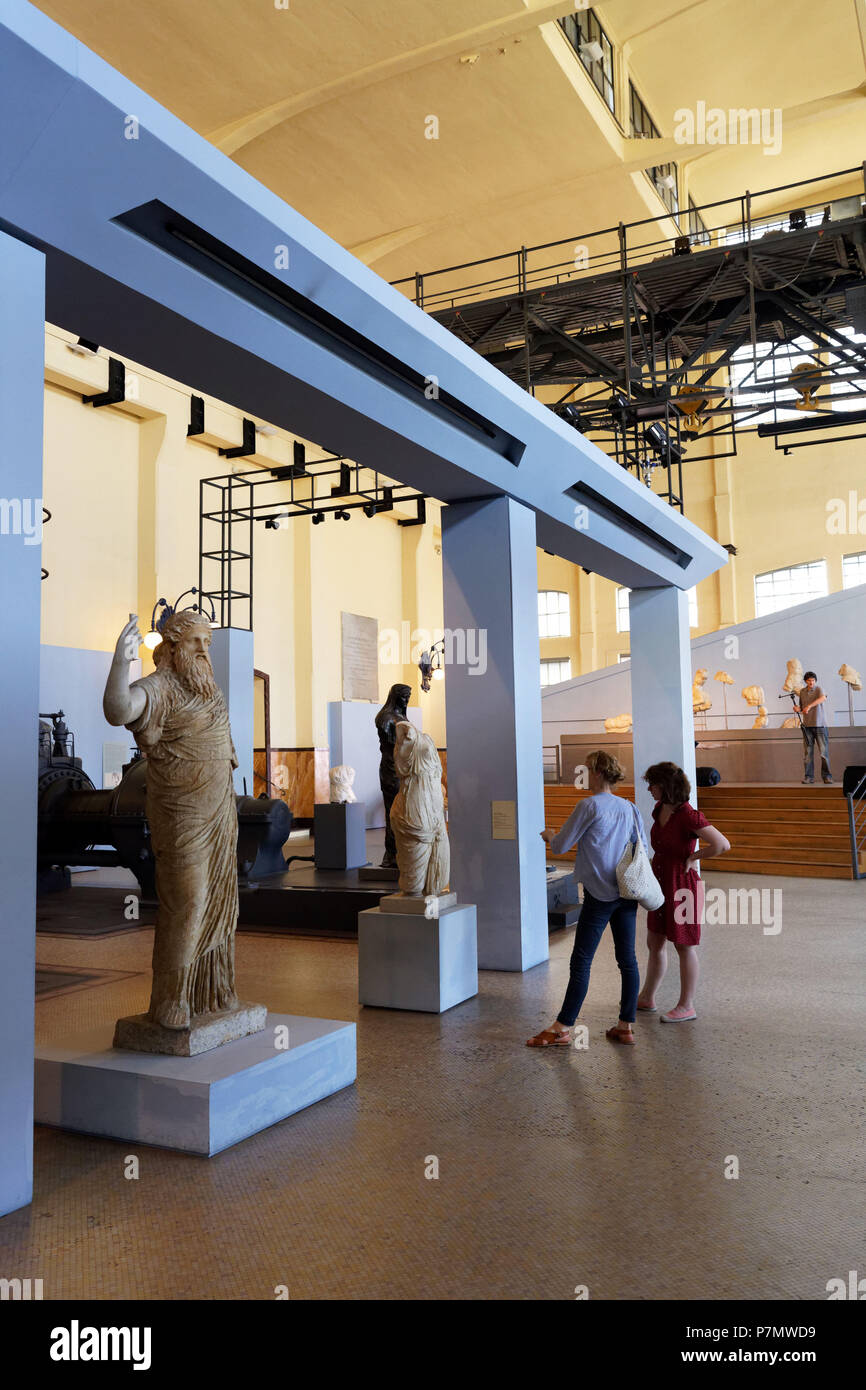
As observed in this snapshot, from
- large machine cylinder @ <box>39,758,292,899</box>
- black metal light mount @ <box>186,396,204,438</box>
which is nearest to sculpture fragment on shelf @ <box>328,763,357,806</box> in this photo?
large machine cylinder @ <box>39,758,292,899</box>

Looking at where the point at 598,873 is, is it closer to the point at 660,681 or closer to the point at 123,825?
the point at 123,825

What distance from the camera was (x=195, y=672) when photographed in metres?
4.46

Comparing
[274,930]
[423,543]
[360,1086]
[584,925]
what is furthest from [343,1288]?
[423,543]

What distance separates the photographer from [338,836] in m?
11.3

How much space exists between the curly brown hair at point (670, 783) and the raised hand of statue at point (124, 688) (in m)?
3.14

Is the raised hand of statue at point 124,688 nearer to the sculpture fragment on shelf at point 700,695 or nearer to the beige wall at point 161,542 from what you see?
the beige wall at point 161,542

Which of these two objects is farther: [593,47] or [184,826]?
[593,47]

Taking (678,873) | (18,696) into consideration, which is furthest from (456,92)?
(18,696)

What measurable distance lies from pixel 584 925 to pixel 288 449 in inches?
651

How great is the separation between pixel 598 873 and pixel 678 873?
0.95m

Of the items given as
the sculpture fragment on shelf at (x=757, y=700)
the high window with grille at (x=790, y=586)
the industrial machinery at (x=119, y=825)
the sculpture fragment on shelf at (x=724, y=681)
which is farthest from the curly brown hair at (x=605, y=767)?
the high window with grille at (x=790, y=586)

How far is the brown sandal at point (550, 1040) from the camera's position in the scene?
5.48m

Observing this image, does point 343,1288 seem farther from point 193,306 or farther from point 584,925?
point 193,306

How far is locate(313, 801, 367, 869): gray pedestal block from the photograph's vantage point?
1134 centimetres
